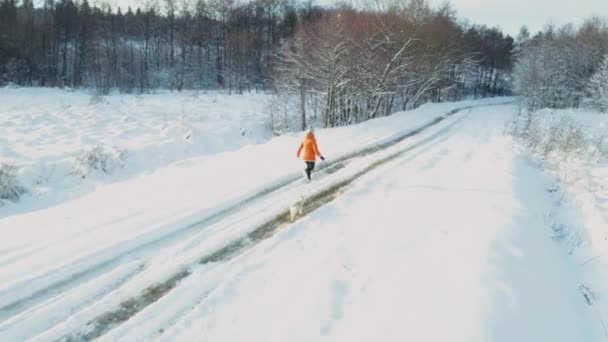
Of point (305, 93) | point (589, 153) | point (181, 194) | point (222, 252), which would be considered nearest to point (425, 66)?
point (305, 93)

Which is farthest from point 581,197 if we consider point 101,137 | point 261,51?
point 261,51

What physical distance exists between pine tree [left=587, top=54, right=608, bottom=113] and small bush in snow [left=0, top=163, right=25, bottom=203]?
4297 centimetres

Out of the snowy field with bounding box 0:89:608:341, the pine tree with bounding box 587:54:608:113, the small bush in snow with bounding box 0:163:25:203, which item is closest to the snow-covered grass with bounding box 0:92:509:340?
the snowy field with bounding box 0:89:608:341

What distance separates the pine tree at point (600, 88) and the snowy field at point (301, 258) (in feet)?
102

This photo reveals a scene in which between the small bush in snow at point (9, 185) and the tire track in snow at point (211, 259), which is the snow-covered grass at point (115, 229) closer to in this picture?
the tire track in snow at point (211, 259)

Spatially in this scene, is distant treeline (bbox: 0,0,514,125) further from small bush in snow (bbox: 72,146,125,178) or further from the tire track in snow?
the tire track in snow

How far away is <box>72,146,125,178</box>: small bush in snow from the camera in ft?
39.6

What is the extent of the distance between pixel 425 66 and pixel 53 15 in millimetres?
40733

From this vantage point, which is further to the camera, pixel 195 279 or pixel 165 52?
pixel 165 52

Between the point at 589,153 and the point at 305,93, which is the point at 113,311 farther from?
the point at 305,93

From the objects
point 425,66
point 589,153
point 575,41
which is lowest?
point 589,153

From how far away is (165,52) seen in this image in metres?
50.8

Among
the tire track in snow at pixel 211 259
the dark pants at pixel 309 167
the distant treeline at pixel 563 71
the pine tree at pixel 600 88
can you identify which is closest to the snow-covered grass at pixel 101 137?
the dark pants at pixel 309 167

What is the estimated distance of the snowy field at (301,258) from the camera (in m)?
4.16
